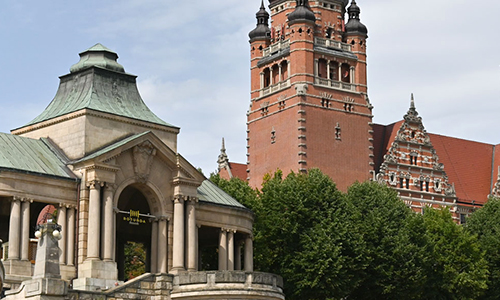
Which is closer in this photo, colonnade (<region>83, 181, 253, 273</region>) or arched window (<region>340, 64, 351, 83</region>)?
colonnade (<region>83, 181, 253, 273</region>)

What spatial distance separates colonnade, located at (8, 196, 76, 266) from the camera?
60.0 metres

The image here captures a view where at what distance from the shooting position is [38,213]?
6931cm

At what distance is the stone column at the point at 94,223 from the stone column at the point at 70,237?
1.04 m

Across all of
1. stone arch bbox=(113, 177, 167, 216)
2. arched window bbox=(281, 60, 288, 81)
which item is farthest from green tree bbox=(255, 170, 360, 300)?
arched window bbox=(281, 60, 288, 81)

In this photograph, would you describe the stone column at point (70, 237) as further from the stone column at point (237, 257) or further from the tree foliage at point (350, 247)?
the tree foliage at point (350, 247)

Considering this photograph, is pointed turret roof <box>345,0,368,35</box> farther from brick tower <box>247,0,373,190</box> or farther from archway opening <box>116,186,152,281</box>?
archway opening <box>116,186,152,281</box>

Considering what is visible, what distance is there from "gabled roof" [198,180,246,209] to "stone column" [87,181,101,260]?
874cm

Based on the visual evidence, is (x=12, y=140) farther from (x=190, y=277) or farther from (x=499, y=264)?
(x=499, y=264)

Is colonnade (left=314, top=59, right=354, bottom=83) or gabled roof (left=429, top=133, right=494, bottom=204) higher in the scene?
colonnade (left=314, top=59, right=354, bottom=83)

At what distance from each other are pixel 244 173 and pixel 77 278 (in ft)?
235

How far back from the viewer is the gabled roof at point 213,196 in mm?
69762

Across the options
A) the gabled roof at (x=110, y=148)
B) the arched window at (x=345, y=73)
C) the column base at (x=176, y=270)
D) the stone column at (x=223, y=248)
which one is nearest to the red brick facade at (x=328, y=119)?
the arched window at (x=345, y=73)

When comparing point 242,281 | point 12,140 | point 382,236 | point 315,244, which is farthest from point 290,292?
point 12,140

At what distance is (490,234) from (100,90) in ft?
138
